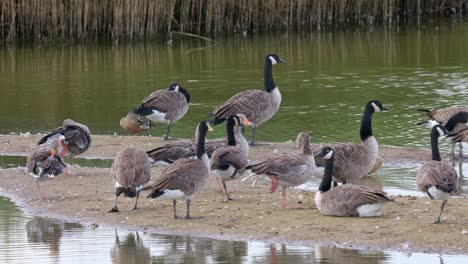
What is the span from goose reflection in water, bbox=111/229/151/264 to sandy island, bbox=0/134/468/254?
407 millimetres

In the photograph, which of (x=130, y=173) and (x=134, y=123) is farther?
(x=134, y=123)

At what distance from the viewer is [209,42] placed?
33.7 metres

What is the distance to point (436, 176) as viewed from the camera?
11734 millimetres

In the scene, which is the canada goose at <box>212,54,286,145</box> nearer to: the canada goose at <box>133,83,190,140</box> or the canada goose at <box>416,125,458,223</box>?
the canada goose at <box>133,83,190,140</box>

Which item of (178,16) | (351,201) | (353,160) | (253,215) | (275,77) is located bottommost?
(253,215)

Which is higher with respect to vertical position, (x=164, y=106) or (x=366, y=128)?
(x=366, y=128)

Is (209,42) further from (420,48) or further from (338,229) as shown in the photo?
(338,229)

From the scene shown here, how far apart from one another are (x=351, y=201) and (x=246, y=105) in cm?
614

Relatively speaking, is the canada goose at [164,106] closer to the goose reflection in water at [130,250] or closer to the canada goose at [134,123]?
the canada goose at [134,123]

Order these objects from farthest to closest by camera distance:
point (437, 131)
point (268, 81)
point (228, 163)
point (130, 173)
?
point (268, 81) → point (437, 131) → point (228, 163) → point (130, 173)

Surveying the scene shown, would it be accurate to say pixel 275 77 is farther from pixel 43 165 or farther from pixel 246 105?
pixel 43 165

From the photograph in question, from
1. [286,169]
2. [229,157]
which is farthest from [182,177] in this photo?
[286,169]

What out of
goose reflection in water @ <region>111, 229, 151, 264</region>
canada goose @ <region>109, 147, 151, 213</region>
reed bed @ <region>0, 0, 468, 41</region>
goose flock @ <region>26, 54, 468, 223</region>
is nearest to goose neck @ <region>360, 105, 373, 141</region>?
goose flock @ <region>26, 54, 468, 223</region>

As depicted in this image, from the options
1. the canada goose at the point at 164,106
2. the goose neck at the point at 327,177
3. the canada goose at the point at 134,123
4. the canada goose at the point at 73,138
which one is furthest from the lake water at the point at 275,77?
the goose neck at the point at 327,177
